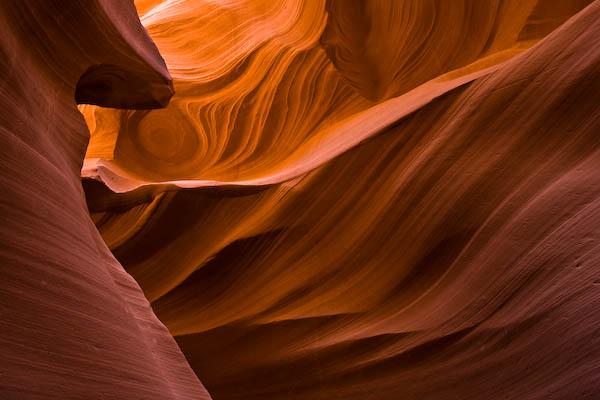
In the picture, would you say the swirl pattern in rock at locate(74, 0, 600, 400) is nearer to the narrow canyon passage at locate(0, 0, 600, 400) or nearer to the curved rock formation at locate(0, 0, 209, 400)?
the narrow canyon passage at locate(0, 0, 600, 400)

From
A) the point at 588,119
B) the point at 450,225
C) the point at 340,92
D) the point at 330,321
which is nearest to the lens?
the point at 588,119

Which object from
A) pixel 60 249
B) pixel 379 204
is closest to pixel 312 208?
pixel 379 204

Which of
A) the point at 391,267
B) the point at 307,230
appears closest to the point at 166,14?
the point at 307,230

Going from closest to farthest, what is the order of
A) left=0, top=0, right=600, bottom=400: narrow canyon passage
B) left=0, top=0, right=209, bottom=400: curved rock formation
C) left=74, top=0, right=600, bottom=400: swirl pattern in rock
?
left=0, top=0, right=209, bottom=400: curved rock formation < left=0, top=0, right=600, bottom=400: narrow canyon passage < left=74, top=0, right=600, bottom=400: swirl pattern in rock

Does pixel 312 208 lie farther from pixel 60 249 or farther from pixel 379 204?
pixel 60 249

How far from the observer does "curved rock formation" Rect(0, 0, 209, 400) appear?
3.07ft

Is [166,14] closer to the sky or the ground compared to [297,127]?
closer to the sky

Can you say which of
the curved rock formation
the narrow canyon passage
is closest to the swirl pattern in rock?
the narrow canyon passage

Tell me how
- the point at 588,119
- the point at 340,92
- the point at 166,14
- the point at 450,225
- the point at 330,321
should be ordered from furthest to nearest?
the point at 166,14, the point at 340,92, the point at 330,321, the point at 450,225, the point at 588,119

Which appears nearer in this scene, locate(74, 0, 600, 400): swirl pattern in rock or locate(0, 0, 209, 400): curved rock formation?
locate(0, 0, 209, 400): curved rock formation

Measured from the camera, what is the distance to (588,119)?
1709 millimetres

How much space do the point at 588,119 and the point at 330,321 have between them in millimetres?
1059

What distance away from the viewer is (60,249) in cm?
112

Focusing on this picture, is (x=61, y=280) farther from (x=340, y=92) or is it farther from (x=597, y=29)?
(x=340, y=92)
